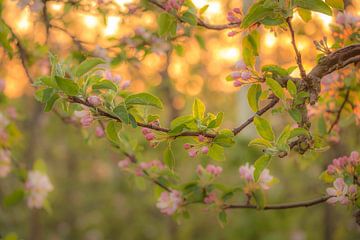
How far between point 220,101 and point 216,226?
5.94 feet

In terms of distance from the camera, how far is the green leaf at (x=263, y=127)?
112 cm

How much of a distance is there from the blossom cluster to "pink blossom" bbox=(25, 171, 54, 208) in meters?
1.25

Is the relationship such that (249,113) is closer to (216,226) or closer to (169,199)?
(216,226)

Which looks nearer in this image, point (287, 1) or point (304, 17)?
point (287, 1)

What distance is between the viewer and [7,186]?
588 centimetres

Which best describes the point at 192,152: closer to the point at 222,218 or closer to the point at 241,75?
the point at 241,75

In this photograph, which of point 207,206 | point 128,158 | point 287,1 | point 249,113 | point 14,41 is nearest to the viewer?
point 287,1

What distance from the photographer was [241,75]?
3.92 ft

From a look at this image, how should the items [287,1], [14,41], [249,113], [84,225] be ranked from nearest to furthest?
[287,1]
[14,41]
[249,113]
[84,225]

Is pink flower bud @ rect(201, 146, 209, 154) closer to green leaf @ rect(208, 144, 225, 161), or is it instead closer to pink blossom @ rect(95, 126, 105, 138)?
green leaf @ rect(208, 144, 225, 161)

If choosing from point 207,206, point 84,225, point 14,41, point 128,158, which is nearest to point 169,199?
point 207,206

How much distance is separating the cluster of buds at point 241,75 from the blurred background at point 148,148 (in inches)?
17.7

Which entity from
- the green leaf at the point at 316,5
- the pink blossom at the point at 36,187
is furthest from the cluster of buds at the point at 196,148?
the pink blossom at the point at 36,187

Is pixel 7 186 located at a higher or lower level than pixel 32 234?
higher
